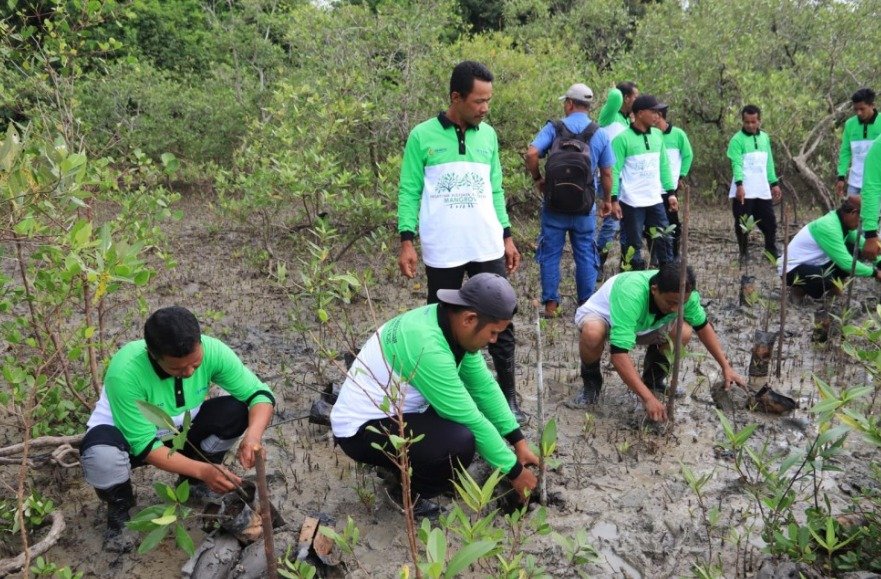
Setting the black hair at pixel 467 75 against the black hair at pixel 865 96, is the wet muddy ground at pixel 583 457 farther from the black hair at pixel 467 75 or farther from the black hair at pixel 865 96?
the black hair at pixel 865 96

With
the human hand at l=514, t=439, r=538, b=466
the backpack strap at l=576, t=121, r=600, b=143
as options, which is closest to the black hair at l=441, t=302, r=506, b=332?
the human hand at l=514, t=439, r=538, b=466

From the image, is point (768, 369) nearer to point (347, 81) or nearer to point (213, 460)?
point (213, 460)

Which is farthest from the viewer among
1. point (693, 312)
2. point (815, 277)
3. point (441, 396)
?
point (815, 277)

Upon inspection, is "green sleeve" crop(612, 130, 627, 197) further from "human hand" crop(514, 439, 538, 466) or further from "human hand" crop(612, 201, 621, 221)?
"human hand" crop(514, 439, 538, 466)

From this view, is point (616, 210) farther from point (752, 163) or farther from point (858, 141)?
point (858, 141)

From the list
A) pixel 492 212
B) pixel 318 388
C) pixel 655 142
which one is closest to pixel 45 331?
pixel 318 388

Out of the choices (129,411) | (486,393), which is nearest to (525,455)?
(486,393)

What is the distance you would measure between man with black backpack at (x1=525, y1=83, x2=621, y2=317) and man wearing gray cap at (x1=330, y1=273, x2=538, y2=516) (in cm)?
207

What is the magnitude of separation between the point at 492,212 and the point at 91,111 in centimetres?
935

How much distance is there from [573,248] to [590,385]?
1.24m

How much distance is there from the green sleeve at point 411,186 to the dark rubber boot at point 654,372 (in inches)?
66.2

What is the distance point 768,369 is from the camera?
4.33m

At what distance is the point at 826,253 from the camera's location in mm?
5145

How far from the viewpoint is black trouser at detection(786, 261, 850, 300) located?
521 cm
